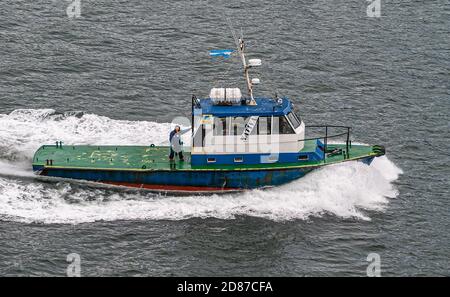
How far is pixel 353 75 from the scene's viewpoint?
52.2 m

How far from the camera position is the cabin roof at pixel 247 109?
3691 cm

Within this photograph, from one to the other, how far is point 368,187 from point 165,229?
29.8 feet

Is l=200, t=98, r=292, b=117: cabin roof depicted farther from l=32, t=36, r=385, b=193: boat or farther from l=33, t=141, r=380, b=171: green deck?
l=33, t=141, r=380, b=171: green deck

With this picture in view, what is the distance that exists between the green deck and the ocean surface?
845mm

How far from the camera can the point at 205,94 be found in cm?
4881

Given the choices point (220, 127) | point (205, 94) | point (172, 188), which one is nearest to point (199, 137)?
point (220, 127)

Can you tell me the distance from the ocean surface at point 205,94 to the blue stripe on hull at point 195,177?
1.45 feet

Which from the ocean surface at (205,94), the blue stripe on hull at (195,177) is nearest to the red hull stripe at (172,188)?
the blue stripe on hull at (195,177)

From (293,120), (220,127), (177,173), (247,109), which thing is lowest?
(177,173)

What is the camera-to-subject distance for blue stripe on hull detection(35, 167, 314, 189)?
37.2 metres

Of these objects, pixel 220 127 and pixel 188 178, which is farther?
pixel 188 178

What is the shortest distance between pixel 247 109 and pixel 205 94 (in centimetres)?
1193

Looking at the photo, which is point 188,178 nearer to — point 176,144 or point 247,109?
point 176,144

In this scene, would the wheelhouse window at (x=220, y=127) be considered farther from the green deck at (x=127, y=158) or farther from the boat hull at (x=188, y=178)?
the boat hull at (x=188, y=178)
